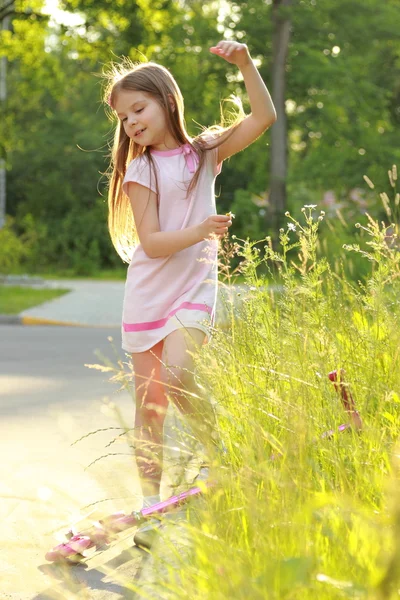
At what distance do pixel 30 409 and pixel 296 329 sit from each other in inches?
149

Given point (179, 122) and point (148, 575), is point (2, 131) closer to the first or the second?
point (179, 122)

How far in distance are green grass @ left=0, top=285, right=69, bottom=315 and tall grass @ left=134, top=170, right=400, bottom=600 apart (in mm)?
11147

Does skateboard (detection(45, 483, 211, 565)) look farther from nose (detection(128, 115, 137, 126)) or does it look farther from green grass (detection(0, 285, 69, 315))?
green grass (detection(0, 285, 69, 315))

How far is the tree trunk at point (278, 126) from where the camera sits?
25922mm

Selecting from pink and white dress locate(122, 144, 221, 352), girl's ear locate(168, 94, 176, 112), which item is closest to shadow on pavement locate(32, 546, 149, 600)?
pink and white dress locate(122, 144, 221, 352)

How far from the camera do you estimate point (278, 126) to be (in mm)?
26219

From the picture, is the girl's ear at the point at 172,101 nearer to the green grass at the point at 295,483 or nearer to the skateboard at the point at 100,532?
the green grass at the point at 295,483

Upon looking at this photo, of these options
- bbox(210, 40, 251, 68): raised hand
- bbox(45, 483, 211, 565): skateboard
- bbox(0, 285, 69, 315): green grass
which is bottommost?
bbox(0, 285, 69, 315): green grass

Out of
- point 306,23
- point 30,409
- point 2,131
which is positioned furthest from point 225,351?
point 306,23

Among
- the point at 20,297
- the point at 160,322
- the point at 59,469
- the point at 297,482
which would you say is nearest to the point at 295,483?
the point at 297,482

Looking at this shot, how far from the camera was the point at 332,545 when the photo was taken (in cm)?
245

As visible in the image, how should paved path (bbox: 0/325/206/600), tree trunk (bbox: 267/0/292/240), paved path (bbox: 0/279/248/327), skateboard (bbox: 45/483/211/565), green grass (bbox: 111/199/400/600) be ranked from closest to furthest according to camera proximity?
1. green grass (bbox: 111/199/400/600)
2. paved path (bbox: 0/325/206/600)
3. skateboard (bbox: 45/483/211/565)
4. paved path (bbox: 0/279/248/327)
5. tree trunk (bbox: 267/0/292/240)

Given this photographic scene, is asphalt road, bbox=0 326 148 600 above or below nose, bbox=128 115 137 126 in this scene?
below

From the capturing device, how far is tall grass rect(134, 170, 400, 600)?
205 cm
